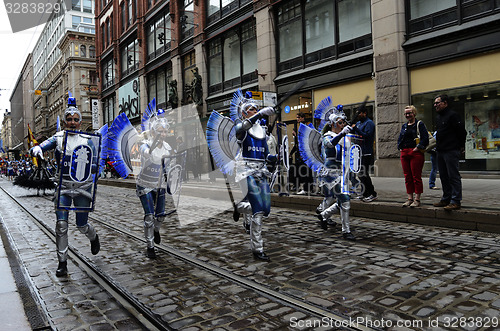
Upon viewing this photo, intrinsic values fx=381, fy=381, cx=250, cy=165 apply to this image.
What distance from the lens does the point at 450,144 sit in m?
6.46

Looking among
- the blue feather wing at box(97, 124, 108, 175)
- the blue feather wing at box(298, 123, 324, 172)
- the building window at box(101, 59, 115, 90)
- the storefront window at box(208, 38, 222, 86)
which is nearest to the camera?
the blue feather wing at box(97, 124, 108, 175)

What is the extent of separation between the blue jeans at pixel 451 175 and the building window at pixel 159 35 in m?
22.5

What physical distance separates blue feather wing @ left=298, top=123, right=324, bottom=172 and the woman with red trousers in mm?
1865

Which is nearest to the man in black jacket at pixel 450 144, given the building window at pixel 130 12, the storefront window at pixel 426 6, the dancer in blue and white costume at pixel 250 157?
the dancer in blue and white costume at pixel 250 157

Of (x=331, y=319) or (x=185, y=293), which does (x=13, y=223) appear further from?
(x=331, y=319)

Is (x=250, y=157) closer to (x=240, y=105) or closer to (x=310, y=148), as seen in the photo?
(x=240, y=105)

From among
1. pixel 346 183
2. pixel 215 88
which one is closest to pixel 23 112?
pixel 215 88

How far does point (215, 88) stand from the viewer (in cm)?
2356

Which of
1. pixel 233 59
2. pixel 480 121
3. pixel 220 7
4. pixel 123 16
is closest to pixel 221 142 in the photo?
pixel 480 121

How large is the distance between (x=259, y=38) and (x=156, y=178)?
15241mm

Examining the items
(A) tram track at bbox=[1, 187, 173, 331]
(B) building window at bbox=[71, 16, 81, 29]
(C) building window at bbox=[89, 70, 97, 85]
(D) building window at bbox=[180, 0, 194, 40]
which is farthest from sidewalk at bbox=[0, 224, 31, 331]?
(B) building window at bbox=[71, 16, 81, 29]

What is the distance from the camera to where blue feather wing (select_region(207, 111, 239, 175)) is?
17.7 ft

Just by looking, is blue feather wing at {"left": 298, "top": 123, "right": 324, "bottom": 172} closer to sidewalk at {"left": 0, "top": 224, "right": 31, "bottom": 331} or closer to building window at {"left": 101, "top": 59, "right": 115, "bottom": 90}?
sidewalk at {"left": 0, "top": 224, "right": 31, "bottom": 331}

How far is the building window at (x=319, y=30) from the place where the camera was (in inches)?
586
